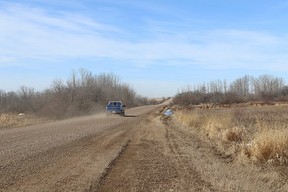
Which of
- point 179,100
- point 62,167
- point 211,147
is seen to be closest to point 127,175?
point 62,167

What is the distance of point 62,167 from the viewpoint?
11.3 metres

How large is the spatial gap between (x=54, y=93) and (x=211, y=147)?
5780cm

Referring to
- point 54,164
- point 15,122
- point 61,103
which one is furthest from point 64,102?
point 54,164

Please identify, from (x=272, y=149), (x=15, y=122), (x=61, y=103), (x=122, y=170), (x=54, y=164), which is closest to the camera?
(x=122, y=170)

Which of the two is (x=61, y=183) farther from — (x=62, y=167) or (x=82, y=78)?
(x=82, y=78)

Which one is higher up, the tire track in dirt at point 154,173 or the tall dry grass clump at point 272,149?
the tall dry grass clump at point 272,149

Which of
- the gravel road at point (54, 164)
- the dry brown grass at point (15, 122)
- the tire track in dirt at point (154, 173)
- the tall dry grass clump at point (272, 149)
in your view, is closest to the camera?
the tire track in dirt at point (154, 173)

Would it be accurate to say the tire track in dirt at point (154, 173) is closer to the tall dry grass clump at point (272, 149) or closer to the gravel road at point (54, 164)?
the gravel road at point (54, 164)

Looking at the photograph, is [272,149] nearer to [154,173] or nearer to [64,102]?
A: [154,173]

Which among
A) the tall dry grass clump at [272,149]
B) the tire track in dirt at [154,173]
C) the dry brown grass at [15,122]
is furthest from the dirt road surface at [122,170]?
the dry brown grass at [15,122]

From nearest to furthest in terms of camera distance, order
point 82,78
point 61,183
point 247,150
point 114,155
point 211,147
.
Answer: point 61,183 → point 247,150 → point 114,155 → point 211,147 → point 82,78

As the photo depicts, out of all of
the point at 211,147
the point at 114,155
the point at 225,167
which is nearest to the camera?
the point at 225,167

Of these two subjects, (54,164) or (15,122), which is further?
(15,122)

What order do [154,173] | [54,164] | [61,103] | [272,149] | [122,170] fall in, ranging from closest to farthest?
[154,173] → [122,170] → [272,149] → [54,164] → [61,103]
